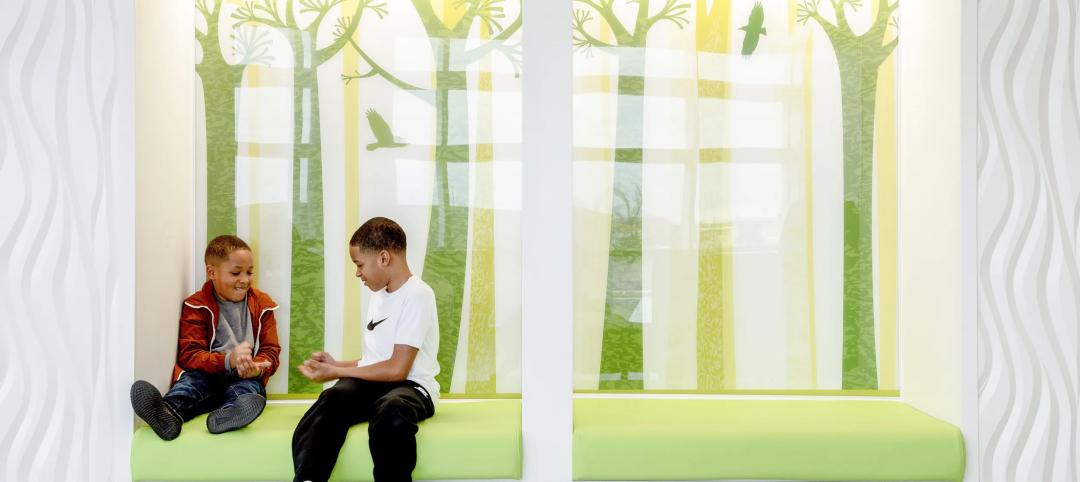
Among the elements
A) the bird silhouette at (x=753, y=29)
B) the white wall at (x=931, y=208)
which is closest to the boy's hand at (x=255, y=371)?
the bird silhouette at (x=753, y=29)

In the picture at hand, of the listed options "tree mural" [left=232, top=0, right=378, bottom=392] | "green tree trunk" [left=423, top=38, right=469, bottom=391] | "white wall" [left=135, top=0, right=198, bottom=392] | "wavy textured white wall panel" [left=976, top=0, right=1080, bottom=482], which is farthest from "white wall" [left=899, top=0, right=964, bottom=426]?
"white wall" [left=135, top=0, right=198, bottom=392]

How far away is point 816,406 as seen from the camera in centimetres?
336

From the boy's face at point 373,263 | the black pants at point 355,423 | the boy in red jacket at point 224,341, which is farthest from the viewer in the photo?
the boy's face at point 373,263

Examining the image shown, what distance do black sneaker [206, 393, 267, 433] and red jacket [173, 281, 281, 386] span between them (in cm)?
32

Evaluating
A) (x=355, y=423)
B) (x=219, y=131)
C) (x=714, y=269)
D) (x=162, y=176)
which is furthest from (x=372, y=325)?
(x=714, y=269)

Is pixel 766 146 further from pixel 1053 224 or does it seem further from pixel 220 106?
pixel 220 106

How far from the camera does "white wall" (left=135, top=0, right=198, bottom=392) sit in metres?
3.00

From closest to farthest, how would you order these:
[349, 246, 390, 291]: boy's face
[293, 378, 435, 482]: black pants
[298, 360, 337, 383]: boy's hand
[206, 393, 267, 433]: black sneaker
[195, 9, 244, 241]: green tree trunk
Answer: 1. [293, 378, 435, 482]: black pants
2. [206, 393, 267, 433]: black sneaker
3. [298, 360, 337, 383]: boy's hand
4. [349, 246, 390, 291]: boy's face
5. [195, 9, 244, 241]: green tree trunk

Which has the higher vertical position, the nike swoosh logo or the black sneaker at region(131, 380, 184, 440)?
the nike swoosh logo

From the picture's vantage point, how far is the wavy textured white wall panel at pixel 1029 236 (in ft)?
9.55

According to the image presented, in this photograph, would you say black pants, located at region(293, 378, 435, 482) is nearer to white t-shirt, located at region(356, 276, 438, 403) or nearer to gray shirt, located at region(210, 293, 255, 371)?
white t-shirt, located at region(356, 276, 438, 403)

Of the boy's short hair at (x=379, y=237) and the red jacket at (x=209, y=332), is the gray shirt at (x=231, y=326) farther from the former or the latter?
the boy's short hair at (x=379, y=237)

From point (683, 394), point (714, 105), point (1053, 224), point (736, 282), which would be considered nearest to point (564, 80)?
point (714, 105)

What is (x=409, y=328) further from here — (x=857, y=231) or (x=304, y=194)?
(x=857, y=231)
